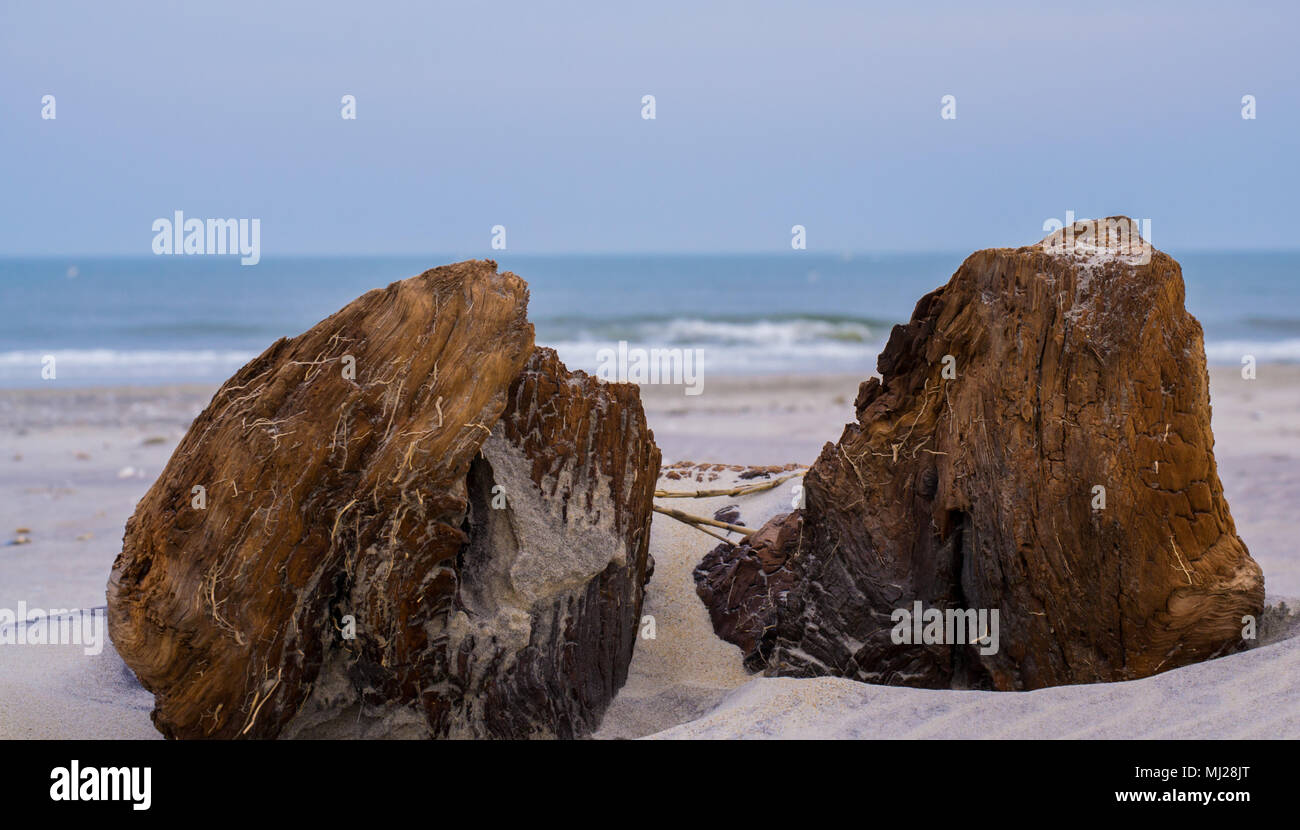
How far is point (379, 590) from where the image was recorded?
303cm

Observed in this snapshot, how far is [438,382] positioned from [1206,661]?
2.38 metres

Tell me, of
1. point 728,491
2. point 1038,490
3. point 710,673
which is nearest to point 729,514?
→ point 728,491

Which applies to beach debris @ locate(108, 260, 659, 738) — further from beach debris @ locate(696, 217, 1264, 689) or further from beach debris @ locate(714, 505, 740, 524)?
beach debris @ locate(714, 505, 740, 524)

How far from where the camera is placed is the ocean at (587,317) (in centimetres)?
2089

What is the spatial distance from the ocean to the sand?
13.4 ft

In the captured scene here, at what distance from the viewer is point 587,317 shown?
2800 cm

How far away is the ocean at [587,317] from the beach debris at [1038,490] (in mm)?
6917

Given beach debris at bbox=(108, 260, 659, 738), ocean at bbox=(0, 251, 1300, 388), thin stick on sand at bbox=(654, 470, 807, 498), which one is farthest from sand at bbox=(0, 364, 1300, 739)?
ocean at bbox=(0, 251, 1300, 388)

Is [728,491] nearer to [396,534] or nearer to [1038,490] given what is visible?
[1038,490]

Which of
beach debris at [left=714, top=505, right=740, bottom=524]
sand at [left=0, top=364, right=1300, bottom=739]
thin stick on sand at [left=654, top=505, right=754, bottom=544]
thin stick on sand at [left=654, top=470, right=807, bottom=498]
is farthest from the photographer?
thin stick on sand at [left=654, top=470, right=807, bottom=498]

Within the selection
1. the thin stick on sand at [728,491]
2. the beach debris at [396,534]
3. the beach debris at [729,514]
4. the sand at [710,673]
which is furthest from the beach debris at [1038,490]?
the thin stick on sand at [728,491]

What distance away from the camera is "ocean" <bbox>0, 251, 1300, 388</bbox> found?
20.9 m

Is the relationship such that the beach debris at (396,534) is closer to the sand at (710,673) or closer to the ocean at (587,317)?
the sand at (710,673)
